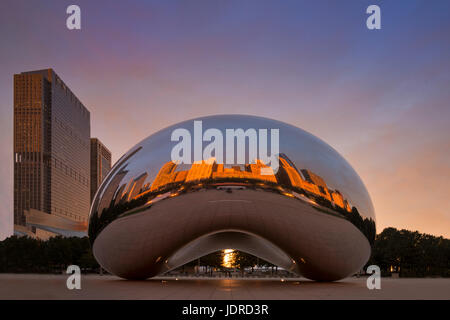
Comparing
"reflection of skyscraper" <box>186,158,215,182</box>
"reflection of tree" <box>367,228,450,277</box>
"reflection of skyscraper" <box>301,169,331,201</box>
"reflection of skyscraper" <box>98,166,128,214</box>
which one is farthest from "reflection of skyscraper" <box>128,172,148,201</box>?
"reflection of tree" <box>367,228,450,277</box>

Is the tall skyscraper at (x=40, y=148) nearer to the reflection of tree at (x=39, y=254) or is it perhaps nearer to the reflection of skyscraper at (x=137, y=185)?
the reflection of tree at (x=39, y=254)

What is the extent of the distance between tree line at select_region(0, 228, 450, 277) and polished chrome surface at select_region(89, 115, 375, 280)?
3740cm

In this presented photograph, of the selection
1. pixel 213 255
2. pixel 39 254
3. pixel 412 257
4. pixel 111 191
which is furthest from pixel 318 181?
pixel 39 254

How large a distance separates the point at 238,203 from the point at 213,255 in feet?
160

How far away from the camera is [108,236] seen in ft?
53.6

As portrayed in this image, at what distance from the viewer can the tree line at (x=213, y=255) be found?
5084 cm

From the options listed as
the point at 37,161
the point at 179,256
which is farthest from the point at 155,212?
the point at 37,161

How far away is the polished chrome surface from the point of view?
14977mm

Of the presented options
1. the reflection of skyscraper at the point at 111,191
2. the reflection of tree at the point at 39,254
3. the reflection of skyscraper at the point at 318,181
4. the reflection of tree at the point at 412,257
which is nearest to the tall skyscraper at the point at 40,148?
the reflection of tree at the point at 39,254

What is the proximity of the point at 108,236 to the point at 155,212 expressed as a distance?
95.2 inches

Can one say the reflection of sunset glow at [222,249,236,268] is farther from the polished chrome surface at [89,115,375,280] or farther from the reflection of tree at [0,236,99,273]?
the polished chrome surface at [89,115,375,280]
